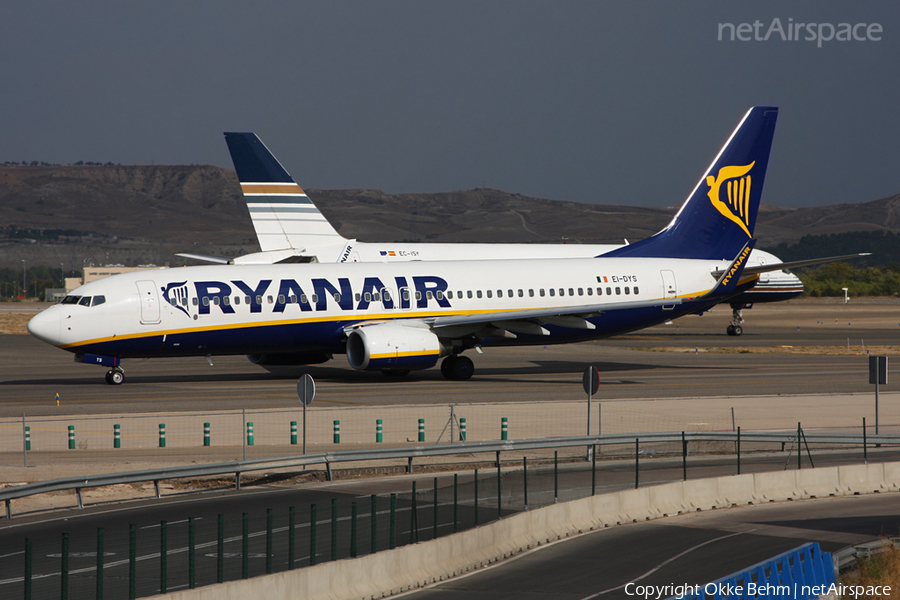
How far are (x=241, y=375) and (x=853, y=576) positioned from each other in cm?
3332

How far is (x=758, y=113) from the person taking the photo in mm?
51781

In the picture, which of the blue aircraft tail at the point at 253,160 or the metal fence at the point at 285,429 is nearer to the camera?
the metal fence at the point at 285,429

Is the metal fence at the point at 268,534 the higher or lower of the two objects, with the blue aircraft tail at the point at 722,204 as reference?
lower

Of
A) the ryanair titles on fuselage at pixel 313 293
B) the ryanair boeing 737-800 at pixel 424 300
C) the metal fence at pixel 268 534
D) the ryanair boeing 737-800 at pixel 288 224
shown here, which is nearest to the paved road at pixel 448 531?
the metal fence at pixel 268 534

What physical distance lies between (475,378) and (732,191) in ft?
53.8

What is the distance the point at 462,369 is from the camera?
146 feet

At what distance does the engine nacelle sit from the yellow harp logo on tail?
17.9m

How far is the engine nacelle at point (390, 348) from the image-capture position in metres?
40.3

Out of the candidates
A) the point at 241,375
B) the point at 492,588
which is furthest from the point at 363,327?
the point at 492,588

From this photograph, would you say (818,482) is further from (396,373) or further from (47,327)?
(47,327)

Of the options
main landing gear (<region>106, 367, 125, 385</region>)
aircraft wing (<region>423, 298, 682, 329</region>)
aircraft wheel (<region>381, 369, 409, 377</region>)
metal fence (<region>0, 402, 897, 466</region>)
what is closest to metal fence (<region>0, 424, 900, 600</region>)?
metal fence (<region>0, 402, 897, 466</region>)

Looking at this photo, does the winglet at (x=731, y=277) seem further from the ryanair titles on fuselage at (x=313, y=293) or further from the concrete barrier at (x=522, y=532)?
the concrete barrier at (x=522, y=532)

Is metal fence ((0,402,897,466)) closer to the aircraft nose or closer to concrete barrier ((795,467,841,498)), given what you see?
the aircraft nose

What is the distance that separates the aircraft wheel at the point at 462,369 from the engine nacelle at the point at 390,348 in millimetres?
2810
